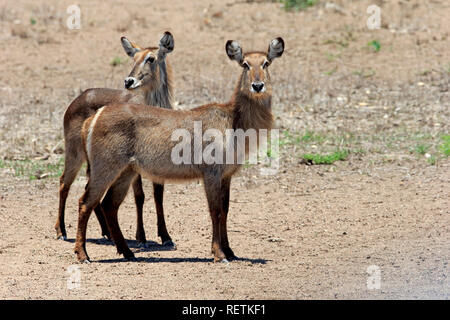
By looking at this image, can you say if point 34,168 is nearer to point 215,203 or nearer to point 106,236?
point 106,236

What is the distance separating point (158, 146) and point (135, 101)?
1.53 m

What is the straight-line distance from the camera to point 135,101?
9781mm

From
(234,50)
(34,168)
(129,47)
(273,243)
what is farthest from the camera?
(34,168)

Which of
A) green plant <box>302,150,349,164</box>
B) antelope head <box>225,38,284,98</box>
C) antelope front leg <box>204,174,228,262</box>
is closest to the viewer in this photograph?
antelope front leg <box>204,174,228,262</box>

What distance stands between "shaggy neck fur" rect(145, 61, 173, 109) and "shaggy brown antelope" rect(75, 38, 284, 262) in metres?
1.37

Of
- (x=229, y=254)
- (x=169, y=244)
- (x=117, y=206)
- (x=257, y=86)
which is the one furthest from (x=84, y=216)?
(x=257, y=86)

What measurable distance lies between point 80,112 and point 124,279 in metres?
2.72

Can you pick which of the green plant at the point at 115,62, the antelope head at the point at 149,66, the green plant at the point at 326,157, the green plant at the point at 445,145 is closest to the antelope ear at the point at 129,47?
the antelope head at the point at 149,66

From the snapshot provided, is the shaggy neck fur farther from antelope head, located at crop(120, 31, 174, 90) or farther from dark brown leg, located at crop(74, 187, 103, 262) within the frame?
dark brown leg, located at crop(74, 187, 103, 262)

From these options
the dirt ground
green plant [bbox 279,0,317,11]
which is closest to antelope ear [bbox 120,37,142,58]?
the dirt ground

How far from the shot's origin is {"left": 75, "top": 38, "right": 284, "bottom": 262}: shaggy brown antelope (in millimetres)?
8352

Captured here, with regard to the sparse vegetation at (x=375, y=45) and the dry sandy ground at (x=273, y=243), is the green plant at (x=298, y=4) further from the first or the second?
the dry sandy ground at (x=273, y=243)

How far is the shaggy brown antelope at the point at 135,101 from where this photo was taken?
9.36 metres
